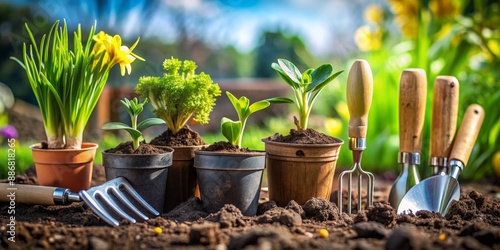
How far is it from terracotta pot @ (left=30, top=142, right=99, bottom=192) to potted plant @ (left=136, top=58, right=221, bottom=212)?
0.33m

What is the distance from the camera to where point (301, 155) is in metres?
2.19

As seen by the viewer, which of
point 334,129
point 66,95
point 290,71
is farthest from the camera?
point 334,129

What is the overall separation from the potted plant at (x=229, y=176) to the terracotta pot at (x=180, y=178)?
0.42 feet

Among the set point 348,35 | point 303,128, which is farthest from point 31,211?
point 348,35

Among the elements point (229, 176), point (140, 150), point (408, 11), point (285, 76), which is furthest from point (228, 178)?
point (408, 11)

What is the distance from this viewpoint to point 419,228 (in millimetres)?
1968

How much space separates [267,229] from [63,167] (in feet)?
3.55

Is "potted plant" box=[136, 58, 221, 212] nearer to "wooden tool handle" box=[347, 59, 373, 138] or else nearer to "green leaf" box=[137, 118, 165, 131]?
"green leaf" box=[137, 118, 165, 131]

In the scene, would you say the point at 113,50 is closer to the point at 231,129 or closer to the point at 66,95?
the point at 66,95

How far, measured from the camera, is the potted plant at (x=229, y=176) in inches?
81.7

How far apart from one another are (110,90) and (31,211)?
3744 mm

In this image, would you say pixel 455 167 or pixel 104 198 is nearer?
pixel 104 198

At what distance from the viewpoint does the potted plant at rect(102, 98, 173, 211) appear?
2.10 m

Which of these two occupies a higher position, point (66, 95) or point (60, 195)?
point (66, 95)
